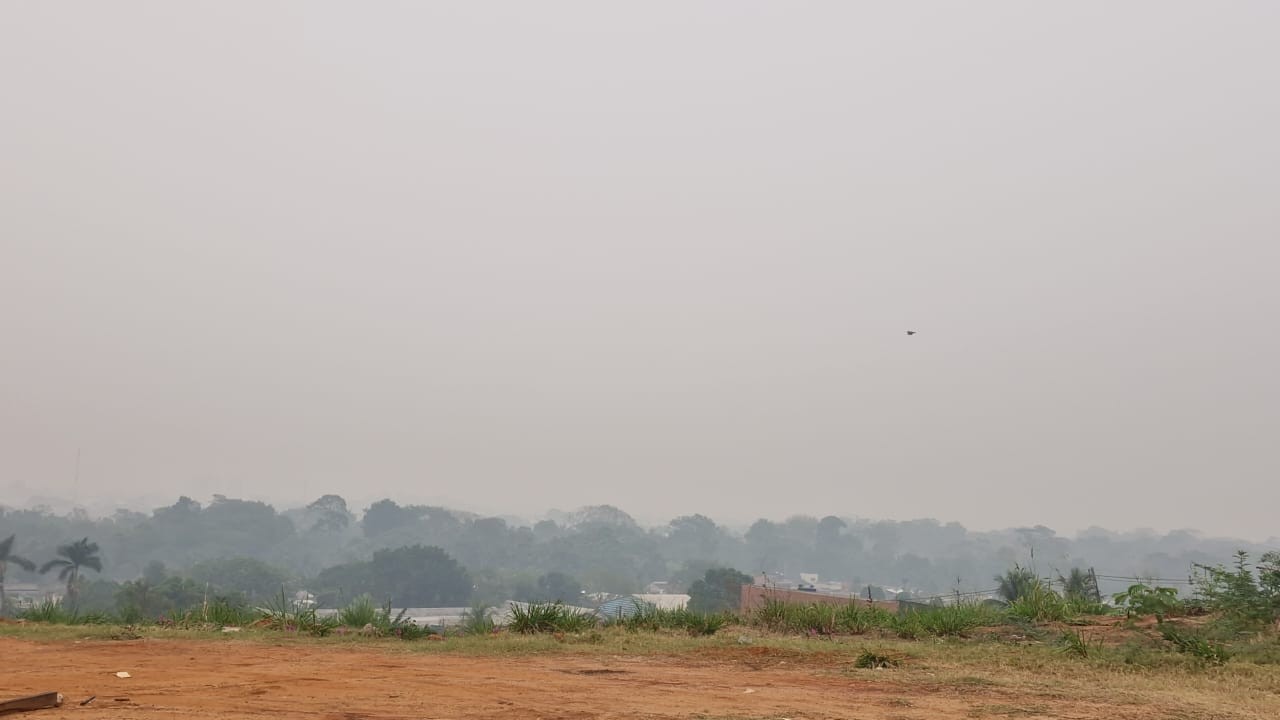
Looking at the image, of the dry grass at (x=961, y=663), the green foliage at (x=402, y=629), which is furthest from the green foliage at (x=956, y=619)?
the green foliage at (x=402, y=629)

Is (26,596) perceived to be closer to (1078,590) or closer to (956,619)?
(1078,590)

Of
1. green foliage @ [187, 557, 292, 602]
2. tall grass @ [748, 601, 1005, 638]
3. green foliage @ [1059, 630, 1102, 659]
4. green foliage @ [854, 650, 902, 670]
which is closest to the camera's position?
green foliage @ [854, 650, 902, 670]

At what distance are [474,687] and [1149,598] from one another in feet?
34.4

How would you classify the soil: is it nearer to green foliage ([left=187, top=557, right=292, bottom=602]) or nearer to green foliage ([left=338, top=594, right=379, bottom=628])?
green foliage ([left=338, top=594, right=379, bottom=628])

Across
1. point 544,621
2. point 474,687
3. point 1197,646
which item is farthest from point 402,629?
point 1197,646

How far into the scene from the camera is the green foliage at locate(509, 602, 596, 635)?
14.7 metres

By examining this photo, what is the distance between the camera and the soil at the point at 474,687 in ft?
23.8

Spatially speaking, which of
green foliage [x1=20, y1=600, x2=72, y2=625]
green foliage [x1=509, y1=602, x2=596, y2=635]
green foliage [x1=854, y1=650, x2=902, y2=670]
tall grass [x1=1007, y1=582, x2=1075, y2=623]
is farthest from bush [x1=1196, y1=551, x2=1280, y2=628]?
green foliage [x1=20, y1=600, x2=72, y2=625]

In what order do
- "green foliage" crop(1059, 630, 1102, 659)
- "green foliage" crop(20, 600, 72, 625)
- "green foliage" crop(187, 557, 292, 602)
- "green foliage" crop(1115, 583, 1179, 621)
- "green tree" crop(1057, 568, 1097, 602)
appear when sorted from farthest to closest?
"green foliage" crop(187, 557, 292, 602)
"green tree" crop(1057, 568, 1097, 602)
"green foliage" crop(20, 600, 72, 625)
"green foliage" crop(1115, 583, 1179, 621)
"green foliage" crop(1059, 630, 1102, 659)

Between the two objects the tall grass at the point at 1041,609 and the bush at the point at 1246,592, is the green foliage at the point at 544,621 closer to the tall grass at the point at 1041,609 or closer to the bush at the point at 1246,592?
the tall grass at the point at 1041,609

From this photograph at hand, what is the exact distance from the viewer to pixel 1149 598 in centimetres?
1322

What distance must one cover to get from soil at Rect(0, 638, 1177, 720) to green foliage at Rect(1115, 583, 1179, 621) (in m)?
5.44

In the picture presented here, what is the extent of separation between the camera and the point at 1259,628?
12094 mm

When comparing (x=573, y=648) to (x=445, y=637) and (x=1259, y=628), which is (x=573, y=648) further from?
(x=1259, y=628)
